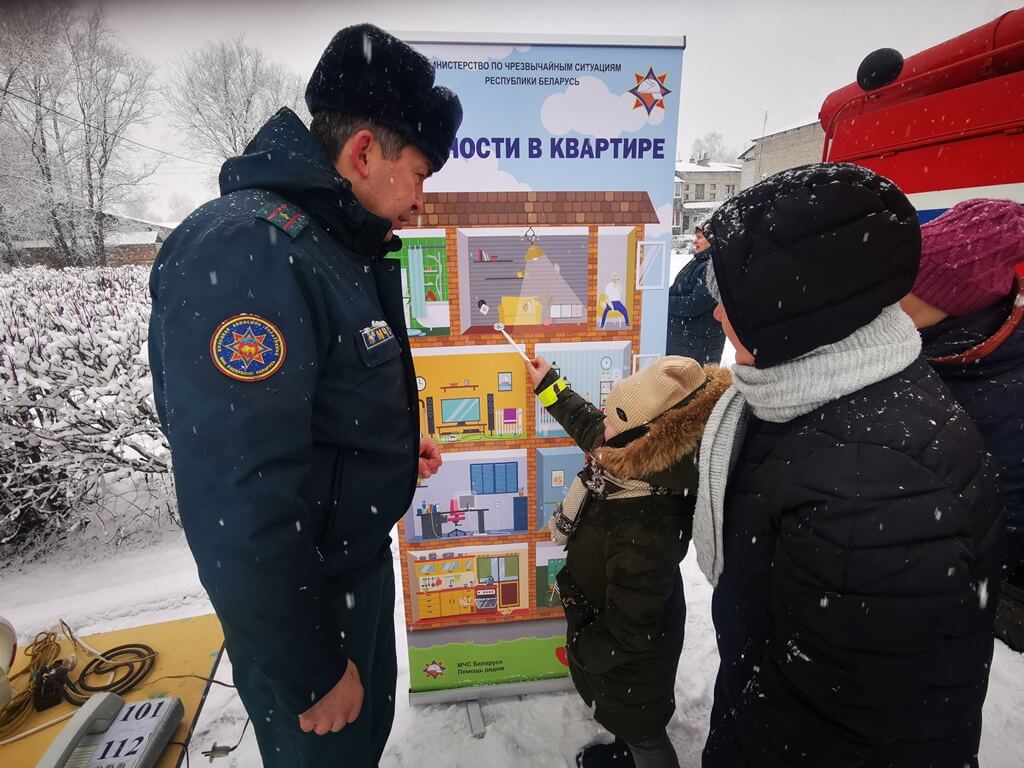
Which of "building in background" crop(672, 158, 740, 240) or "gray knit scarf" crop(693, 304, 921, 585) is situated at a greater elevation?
"building in background" crop(672, 158, 740, 240)

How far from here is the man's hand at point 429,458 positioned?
1901 millimetres

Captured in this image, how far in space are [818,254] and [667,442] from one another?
26.3 inches

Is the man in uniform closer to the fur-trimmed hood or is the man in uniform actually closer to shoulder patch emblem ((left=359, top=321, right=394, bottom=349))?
shoulder patch emblem ((left=359, top=321, right=394, bottom=349))

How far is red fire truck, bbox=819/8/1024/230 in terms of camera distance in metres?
2.33

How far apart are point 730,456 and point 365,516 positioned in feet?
3.19

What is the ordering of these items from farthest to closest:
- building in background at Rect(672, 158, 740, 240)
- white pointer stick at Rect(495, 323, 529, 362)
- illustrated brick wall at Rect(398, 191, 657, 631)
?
building in background at Rect(672, 158, 740, 240), white pointer stick at Rect(495, 323, 529, 362), illustrated brick wall at Rect(398, 191, 657, 631)

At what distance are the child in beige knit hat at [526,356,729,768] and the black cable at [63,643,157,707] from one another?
1778mm

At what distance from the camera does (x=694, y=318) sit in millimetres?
3877

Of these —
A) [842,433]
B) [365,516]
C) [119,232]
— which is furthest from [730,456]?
[119,232]

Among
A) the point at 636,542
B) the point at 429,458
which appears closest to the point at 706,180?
the point at 429,458

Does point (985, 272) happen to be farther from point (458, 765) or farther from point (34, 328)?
point (34, 328)

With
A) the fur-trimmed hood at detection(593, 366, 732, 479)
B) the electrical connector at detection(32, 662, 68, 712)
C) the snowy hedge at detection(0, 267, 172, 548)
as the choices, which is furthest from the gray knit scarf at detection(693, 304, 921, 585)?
the snowy hedge at detection(0, 267, 172, 548)

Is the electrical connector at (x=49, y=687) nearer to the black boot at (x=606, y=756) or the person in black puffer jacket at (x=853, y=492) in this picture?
the black boot at (x=606, y=756)

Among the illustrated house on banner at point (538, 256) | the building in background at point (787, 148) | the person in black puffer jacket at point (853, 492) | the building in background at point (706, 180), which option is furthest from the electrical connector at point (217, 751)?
the building in background at point (706, 180)
